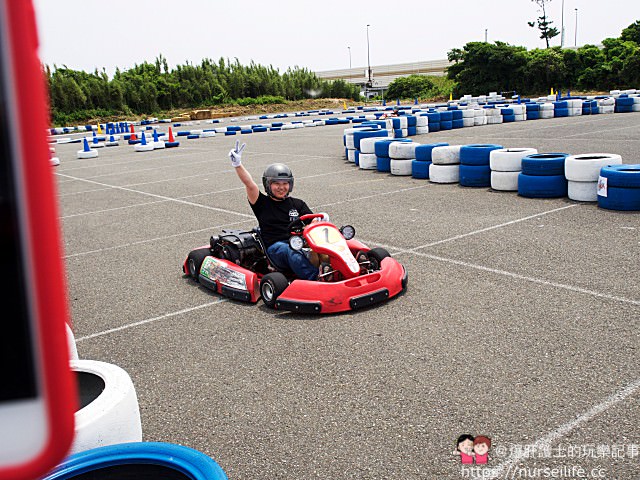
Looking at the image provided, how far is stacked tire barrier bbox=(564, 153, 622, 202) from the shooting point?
8516mm

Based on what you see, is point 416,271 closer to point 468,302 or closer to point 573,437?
→ point 468,302

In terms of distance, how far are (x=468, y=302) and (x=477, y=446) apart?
2.13 meters

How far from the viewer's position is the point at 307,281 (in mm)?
5172

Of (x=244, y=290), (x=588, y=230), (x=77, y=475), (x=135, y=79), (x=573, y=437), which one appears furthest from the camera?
(x=135, y=79)

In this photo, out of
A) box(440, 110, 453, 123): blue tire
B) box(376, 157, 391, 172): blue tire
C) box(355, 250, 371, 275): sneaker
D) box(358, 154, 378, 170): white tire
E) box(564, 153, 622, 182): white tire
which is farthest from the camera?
box(440, 110, 453, 123): blue tire

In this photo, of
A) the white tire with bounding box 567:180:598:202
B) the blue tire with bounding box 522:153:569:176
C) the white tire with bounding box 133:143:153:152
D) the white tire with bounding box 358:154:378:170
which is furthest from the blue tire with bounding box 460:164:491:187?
the white tire with bounding box 133:143:153:152

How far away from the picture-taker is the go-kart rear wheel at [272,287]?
5234mm

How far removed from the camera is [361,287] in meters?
5.13

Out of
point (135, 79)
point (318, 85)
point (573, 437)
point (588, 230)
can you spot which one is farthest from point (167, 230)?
point (318, 85)

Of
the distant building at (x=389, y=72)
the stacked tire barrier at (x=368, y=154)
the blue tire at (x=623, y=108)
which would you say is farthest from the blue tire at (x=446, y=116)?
the distant building at (x=389, y=72)

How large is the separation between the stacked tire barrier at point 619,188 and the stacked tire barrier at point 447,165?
3153 mm

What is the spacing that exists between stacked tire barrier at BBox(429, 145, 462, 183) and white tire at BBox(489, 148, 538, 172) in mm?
1007

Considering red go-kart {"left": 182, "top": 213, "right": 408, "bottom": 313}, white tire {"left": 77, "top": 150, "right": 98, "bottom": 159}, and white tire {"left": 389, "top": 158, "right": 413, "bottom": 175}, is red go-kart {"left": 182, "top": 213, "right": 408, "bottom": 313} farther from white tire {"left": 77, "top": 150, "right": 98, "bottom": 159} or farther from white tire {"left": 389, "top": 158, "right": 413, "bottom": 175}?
white tire {"left": 77, "top": 150, "right": 98, "bottom": 159}

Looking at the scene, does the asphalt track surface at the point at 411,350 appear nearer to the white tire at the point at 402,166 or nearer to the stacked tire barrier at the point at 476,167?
the stacked tire barrier at the point at 476,167
